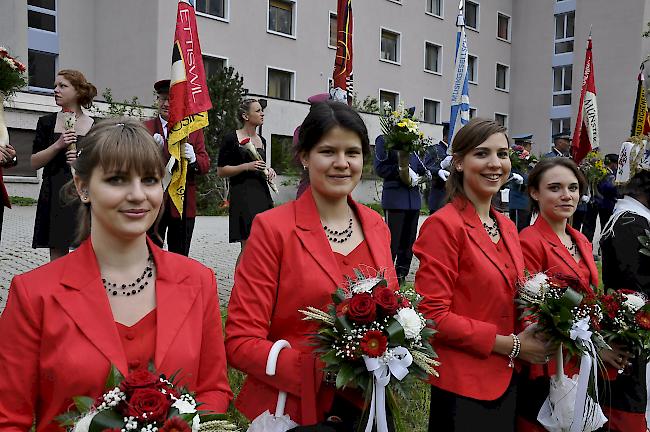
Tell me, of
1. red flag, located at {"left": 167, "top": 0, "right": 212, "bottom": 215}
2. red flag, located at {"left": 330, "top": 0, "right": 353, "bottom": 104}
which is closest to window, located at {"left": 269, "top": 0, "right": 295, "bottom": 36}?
red flag, located at {"left": 330, "top": 0, "right": 353, "bottom": 104}

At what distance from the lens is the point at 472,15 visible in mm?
38156

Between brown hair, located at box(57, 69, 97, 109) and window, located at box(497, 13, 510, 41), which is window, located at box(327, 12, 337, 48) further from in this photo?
brown hair, located at box(57, 69, 97, 109)

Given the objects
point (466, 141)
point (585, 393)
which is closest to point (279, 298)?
point (466, 141)

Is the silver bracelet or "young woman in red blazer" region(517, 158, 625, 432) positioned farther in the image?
"young woman in red blazer" region(517, 158, 625, 432)

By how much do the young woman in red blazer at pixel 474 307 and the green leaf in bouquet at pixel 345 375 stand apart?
862 millimetres

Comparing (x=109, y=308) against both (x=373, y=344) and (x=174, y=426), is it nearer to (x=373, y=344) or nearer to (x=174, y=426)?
(x=174, y=426)

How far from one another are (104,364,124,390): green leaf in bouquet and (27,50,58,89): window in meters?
27.3

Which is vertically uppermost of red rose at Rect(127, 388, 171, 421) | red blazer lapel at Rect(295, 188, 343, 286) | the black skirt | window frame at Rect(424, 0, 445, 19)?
window frame at Rect(424, 0, 445, 19)

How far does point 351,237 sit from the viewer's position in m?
2.80

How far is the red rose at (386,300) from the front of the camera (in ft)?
7.28

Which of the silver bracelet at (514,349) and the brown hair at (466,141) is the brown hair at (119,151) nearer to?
the brown hair at (466,141)

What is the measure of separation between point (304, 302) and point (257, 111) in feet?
16.6

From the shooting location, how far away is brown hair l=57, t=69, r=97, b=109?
5.59 metres

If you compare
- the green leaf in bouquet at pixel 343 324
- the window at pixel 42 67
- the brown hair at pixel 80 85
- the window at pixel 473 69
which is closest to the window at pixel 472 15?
the window at pixel 473 69
